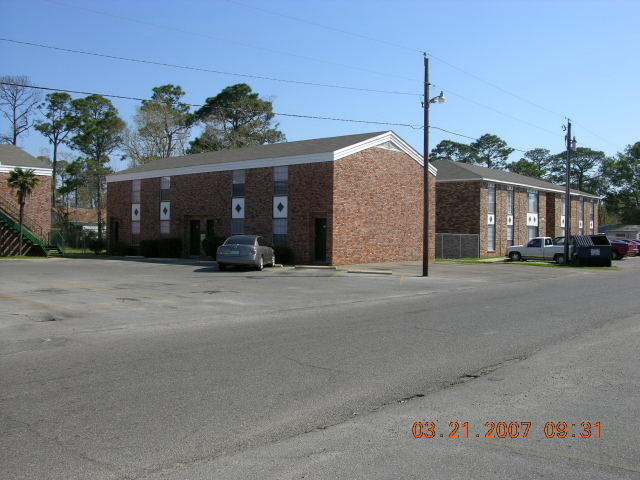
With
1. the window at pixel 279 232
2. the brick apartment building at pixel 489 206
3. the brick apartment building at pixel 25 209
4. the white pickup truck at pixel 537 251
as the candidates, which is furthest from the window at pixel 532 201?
the brick apartment building at pixel 25 209

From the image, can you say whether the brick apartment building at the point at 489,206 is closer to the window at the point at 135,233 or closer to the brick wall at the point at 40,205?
the window at the point at 135,233

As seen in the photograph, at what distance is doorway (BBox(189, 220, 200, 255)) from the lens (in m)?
35.9

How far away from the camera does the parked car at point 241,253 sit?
80.0 ft

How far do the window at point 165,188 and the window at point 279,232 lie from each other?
10013 millimetres

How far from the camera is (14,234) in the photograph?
36938mm

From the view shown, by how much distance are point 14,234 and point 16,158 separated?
6914mm

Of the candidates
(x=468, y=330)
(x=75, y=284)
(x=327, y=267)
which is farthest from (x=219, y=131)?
(x=468, y=330)

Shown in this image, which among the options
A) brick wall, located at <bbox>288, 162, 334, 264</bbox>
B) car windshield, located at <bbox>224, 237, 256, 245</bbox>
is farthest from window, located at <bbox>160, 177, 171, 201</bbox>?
car windshield, located at <bbox>224, 237, 256, 245</bbox>

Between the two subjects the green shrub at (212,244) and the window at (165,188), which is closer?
the green shrub at (212,244)

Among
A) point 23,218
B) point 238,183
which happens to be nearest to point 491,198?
point 238,183

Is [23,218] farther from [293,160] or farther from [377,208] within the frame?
[377,208]

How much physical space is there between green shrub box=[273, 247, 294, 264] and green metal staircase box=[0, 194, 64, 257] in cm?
1683

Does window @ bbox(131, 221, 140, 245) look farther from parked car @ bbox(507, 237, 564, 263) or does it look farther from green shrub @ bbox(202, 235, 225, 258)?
parked car @ bbox(507, 237, 564, 263)

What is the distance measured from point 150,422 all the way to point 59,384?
192cm
